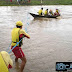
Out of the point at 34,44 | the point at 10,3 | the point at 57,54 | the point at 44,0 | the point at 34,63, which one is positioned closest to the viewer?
the point at 34,63

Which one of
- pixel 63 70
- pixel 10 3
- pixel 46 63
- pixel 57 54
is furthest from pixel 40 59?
pixel 10 3

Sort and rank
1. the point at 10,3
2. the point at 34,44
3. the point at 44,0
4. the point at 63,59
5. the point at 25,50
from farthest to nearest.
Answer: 1. the point at 44,0
2. the point at 10,3
3. the point at 34,44
4. the point at 25,50
5. the point at 63,59

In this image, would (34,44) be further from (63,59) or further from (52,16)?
(52,16)

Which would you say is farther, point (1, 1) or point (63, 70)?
point (1, 1)

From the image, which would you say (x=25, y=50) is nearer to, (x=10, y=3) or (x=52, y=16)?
(x=52, y=16)

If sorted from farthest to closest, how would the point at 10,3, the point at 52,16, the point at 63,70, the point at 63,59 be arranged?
the point at 10,3
the point at 52,16
the point at 63,59
the point at 63,70

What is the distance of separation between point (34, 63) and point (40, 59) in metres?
0.52

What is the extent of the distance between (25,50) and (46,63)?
210cm

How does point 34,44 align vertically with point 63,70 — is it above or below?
below

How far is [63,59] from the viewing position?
772cm

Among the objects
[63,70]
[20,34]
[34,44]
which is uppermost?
[20,34]

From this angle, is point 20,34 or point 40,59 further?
point 40,59

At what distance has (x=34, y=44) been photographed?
10.3 metres

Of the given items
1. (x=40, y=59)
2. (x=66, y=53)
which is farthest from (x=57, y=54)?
(x=40, y=59)
